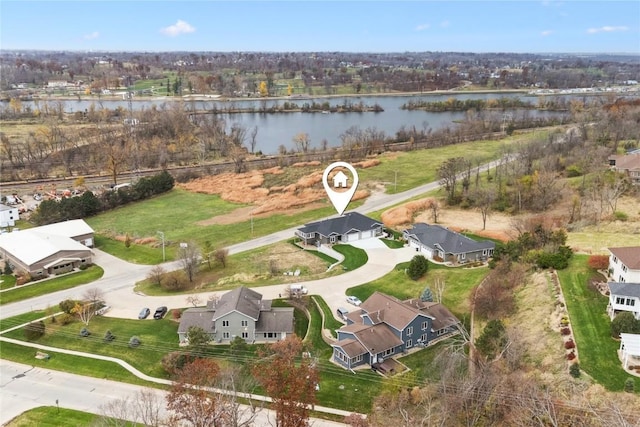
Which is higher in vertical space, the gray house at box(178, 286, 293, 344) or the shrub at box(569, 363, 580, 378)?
the shrub at box(569, 363, 580, 378)

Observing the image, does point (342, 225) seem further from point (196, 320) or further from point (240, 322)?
point (196, 320)

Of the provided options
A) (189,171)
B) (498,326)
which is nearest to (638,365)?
(498,326)

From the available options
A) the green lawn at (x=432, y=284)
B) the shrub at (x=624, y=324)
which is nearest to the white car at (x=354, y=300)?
the green lawn at (x=432, y=284)

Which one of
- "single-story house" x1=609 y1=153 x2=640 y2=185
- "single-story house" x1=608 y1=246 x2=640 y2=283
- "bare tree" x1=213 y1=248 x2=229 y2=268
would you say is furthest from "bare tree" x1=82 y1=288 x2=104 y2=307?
"single-story house" x1=609 y1=153 x2=640 y2=185

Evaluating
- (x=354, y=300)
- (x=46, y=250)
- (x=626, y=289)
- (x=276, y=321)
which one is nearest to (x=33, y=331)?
(x=46, y=250)

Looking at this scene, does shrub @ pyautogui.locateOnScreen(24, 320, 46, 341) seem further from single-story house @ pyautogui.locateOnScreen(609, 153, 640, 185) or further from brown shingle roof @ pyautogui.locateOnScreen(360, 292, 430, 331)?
single-story house @ pyautogui.locateOnScreen(609, 153, 640, 185)

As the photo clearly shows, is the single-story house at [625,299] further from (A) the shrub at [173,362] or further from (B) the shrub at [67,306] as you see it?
(B) the shrub at [67,306]
